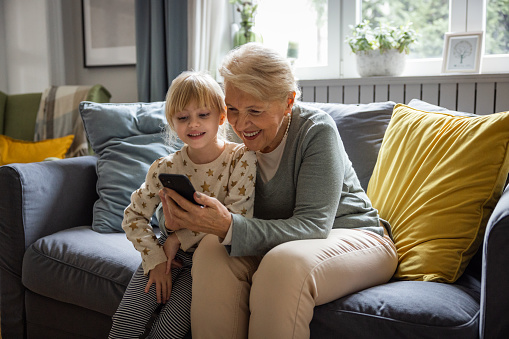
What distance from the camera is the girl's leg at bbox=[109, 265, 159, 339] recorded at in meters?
1.30

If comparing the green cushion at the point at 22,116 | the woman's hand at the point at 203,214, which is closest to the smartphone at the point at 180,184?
the woman's hand at the point at 203,214

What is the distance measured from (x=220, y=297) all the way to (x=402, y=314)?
414 millimetres

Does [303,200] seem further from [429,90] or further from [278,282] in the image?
[429,90]

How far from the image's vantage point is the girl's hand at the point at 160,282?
4.37 feet

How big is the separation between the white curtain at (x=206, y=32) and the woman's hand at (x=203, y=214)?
1.60 metres

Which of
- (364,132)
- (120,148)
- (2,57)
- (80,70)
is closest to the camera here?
(364,132)

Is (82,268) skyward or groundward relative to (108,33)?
groundward

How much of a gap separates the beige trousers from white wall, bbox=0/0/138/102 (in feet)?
7.71

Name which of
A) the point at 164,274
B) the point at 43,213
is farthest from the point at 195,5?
the point at 164,274

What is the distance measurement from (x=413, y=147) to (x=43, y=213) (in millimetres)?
1337

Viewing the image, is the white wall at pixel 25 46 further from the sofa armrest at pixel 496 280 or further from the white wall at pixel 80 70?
the sofa armrest at pixel 496 280

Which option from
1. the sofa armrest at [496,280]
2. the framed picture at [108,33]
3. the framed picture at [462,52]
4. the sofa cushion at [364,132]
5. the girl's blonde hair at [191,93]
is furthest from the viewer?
the framed picture at [108,33]

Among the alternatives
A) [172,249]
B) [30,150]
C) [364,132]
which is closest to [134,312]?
[172,249]

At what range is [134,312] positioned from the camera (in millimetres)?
1318
